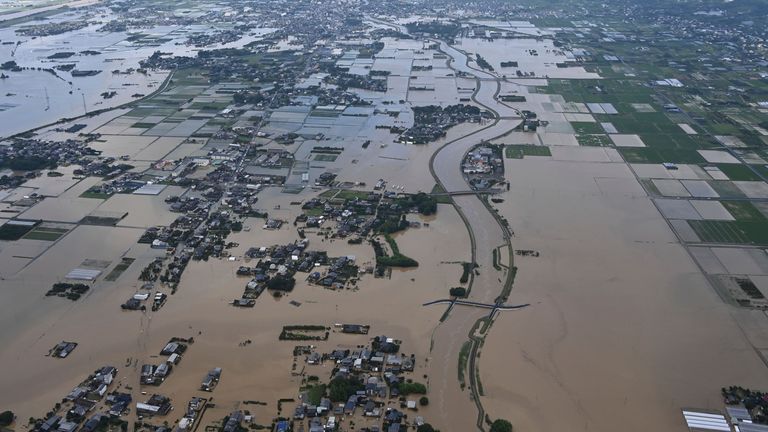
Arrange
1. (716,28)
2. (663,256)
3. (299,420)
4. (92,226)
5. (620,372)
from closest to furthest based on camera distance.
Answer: (299,420)
(620,372)
(663,256)
(92,226)
(716,28)

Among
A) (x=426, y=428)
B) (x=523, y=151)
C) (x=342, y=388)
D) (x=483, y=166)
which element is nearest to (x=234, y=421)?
(x=342, y=388)

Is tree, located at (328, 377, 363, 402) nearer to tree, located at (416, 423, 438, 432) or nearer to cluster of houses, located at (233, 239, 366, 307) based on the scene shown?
tree, located at (416, 423, 438, 432)

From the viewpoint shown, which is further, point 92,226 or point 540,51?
point 540,51

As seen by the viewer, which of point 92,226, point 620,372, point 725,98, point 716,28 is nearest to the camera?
point 620,372

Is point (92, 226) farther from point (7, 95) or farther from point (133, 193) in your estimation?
point (7, 95)

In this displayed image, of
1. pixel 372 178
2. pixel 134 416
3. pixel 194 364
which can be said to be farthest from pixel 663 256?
pixel 134 416

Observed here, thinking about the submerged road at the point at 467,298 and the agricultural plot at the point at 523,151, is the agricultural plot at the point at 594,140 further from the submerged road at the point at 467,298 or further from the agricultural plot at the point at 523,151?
the submerged road at the point at 467,298
